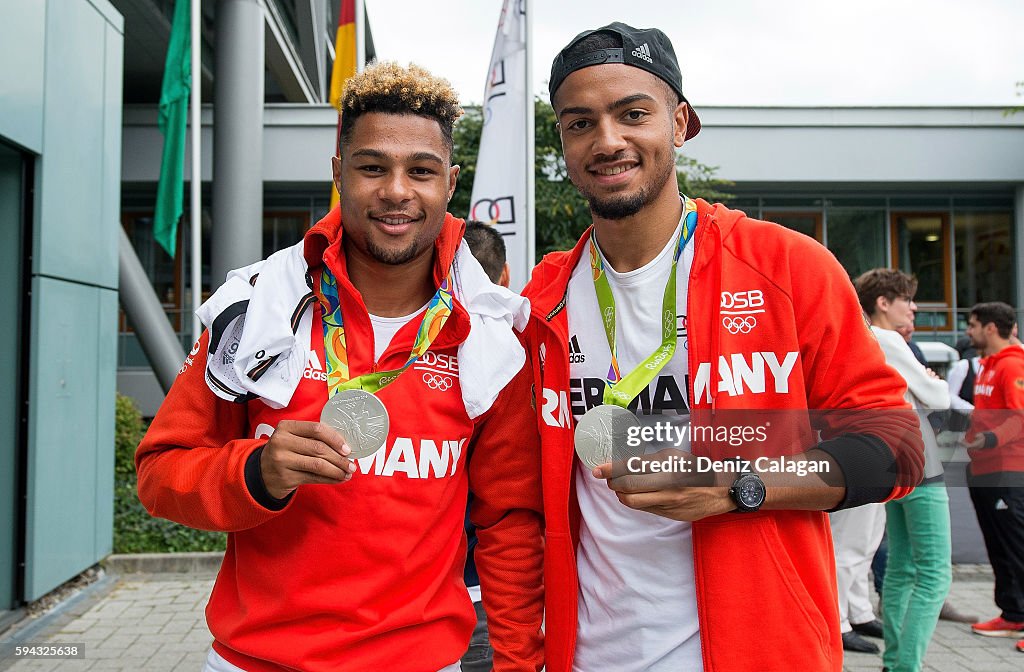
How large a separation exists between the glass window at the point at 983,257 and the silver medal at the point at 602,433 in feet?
60.5

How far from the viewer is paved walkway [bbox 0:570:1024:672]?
502 cm

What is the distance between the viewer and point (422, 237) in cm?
222

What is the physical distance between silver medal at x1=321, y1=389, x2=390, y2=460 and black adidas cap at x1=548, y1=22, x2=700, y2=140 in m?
1.04

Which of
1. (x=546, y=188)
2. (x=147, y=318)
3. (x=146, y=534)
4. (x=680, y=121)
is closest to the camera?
(x=680, y=121)

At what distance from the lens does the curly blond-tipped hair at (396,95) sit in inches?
87.1

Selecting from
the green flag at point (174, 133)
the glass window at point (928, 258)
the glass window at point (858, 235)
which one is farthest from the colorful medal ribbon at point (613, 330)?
the glass window at point (928, 258)

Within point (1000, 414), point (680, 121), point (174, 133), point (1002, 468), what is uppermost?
point (174, 133)

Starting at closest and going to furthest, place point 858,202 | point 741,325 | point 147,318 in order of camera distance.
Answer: point 741,325, point 147,318, point 858,202

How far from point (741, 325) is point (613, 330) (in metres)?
0.36

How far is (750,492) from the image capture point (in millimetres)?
1833

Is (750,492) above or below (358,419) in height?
below

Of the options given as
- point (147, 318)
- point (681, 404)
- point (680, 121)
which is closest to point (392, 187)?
point (680, 121)

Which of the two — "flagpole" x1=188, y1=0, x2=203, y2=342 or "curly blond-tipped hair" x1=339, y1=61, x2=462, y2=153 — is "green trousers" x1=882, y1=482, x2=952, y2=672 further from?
"flagpole" x1=188, y1=0, x2=203, y2=342

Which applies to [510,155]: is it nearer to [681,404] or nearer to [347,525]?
[681,404]
